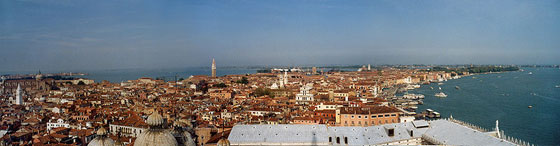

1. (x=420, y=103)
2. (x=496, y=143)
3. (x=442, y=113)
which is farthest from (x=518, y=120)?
(x=496, y=143)

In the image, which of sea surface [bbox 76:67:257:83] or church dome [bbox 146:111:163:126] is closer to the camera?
church dome [bbox 146:111:163:126]

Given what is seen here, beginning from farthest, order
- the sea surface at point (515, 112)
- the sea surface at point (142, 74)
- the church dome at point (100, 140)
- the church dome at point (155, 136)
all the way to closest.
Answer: the sea surface at point (142, 74), the sea surface at point (515, 112), the church dome at point (100, 140), the church dome at point (155, 136)

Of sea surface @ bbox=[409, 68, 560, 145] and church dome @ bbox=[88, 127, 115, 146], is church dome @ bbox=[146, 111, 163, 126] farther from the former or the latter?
sea surface @ bbox=[409, 68, 560, 145]

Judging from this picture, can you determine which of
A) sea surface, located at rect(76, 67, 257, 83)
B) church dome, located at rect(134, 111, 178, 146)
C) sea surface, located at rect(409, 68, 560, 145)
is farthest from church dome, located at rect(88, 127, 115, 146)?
sea surface, located at rect(76, 67, 257, 83)

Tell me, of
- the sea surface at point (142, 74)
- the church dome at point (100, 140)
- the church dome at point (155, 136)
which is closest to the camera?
the church dome at point (155, 136)

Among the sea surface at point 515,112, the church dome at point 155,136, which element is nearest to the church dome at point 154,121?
the church dome at point 155,136

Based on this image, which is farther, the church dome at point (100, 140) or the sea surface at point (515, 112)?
the sea surface at point (515, 112)

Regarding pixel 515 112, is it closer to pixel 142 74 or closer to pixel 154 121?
pixel 154 121

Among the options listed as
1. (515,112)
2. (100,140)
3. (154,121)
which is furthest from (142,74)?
(154,121)

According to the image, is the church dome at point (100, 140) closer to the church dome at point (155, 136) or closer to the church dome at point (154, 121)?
the church dome at point (155, 136)

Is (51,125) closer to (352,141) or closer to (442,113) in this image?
(352,141)
